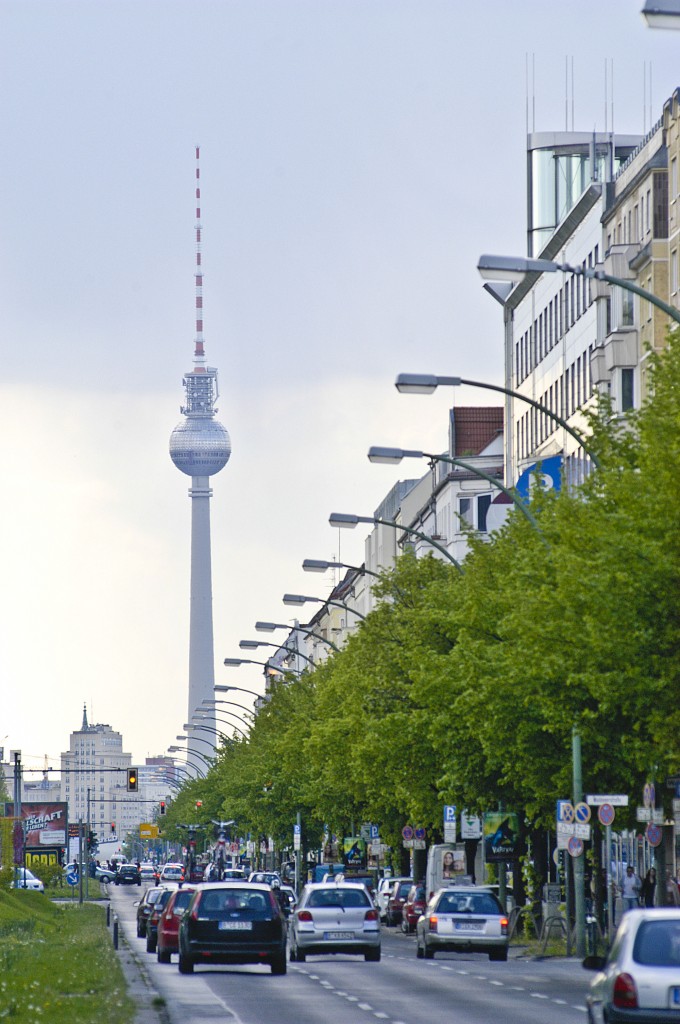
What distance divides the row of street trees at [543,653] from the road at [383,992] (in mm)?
4023

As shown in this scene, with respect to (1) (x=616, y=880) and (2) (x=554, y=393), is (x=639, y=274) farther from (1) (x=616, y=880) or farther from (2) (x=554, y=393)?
(1) (x=616, y=880)

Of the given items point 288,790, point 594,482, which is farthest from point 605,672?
point 288,790

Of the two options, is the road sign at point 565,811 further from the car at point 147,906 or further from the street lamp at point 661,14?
the street lamp at point 661,14

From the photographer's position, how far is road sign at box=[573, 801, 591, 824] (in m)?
39.4

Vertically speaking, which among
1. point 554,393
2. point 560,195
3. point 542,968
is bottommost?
point 542,968

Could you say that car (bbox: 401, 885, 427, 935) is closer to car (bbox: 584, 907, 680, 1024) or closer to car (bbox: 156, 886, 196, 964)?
car (bbox: 156, 886, 196, 964)

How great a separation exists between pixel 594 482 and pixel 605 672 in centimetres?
381

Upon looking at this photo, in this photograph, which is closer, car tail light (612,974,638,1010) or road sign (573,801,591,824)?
car tail light (612,974,638,1010)

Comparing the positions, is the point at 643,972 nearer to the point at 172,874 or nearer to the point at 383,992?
the point at 383,992

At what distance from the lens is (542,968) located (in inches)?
1528

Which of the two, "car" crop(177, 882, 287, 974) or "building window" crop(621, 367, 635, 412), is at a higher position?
"building window" crop(621, 367, 635, 412)

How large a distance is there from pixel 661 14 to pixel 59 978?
2080 centimetres

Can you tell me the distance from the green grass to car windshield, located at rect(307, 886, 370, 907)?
3872mm

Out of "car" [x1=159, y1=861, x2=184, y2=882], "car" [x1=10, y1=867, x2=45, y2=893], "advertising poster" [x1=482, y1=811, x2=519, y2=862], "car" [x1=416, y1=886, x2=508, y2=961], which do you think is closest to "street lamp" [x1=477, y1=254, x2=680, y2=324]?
"car" [x1=416, y1=886, x2=508, y2=961]
